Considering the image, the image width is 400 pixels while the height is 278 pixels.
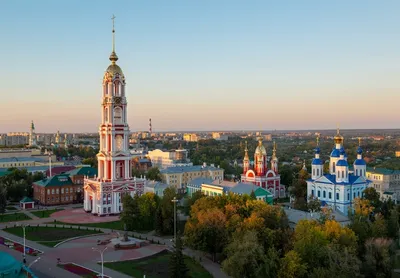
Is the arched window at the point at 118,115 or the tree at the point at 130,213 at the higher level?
the arched window at the point at 118,115

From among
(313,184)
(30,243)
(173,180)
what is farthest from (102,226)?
(173,180)

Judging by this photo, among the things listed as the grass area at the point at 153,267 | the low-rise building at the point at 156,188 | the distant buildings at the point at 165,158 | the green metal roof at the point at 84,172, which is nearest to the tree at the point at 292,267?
the grass area at the point at 153,267

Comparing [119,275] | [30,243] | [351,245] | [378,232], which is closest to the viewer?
[351,245]

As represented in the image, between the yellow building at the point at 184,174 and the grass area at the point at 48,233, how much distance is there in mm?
34761

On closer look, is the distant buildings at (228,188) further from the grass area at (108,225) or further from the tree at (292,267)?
the tree at (292,267)

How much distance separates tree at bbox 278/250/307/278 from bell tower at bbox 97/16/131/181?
3572 cm

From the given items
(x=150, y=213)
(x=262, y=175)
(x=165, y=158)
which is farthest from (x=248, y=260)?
(x=165, y=158)

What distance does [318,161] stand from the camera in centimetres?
5981

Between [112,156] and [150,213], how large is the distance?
1379 cm

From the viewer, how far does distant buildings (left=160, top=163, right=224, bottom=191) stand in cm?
8238

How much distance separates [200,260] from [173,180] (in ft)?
156

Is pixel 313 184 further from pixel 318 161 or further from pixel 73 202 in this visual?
pixel 73 202

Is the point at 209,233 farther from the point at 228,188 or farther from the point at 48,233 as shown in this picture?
the point at 228,188

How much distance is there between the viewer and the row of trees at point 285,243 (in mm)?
27391
